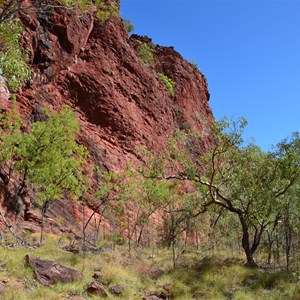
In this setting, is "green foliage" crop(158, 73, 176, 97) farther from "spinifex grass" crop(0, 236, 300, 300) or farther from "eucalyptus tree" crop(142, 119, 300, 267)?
"spinifex grass" crop(0, 236, 300, 300)

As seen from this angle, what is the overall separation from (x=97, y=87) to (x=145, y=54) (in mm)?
20357

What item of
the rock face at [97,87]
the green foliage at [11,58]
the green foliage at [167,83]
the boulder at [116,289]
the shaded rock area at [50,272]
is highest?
the green foliage at [167,83]

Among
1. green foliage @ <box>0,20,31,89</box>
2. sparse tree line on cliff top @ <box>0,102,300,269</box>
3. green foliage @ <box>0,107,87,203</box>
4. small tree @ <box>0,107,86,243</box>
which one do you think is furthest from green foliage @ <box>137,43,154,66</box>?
green foliage @ <box>0,20,31,89</box>

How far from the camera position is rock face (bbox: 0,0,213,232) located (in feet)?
Answer: 107

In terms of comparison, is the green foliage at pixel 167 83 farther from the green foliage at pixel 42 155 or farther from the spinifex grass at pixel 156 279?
the spinifex grass at pixel 156 279

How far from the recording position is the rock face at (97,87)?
32.7 meters

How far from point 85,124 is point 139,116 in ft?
29.5

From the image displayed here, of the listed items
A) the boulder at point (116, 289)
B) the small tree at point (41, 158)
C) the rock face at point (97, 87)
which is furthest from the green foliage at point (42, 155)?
the boulder at point (116, 289)

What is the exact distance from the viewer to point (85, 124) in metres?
35.9

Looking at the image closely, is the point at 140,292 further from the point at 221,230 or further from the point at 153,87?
the point at 153,87

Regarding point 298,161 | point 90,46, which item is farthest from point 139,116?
point 298,161

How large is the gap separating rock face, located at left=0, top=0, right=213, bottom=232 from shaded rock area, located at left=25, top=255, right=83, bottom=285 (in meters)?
15.2

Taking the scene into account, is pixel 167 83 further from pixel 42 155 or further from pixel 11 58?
pixel 11 58

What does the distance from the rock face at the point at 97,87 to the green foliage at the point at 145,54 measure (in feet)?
17.7
